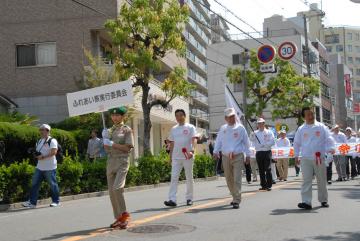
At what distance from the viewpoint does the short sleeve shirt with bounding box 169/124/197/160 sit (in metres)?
11.0

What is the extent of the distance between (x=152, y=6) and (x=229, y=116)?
11785 mm

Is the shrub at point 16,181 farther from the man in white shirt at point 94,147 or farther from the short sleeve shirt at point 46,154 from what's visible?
the man in white shirt at point 94,147

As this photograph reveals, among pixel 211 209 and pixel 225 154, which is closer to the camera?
pixel 211 209

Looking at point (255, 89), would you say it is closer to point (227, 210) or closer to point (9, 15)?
point (9, 15)

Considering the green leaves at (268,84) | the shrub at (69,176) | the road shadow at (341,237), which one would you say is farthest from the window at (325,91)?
the road shadow at (341,237)

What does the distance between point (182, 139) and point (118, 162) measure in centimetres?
299

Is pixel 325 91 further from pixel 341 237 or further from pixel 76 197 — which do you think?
pixel 341 237

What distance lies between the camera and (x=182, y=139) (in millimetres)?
11031

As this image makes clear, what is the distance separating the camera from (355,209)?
10.2 m

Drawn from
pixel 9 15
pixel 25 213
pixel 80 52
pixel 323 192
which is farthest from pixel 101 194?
pixel 9 15

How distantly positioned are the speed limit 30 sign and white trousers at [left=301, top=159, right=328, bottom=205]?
28.9 metres

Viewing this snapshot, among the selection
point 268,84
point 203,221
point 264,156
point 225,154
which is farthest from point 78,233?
point 268,84

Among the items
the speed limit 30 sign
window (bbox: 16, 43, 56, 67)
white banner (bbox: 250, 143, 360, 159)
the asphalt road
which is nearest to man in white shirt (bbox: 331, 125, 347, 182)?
white banner (bbox: 250, 143, 360, 159)

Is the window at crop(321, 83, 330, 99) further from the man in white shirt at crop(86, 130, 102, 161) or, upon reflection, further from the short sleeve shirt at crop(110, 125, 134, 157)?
the short sleeve shirt at crop(110, 125, 134, 157)
